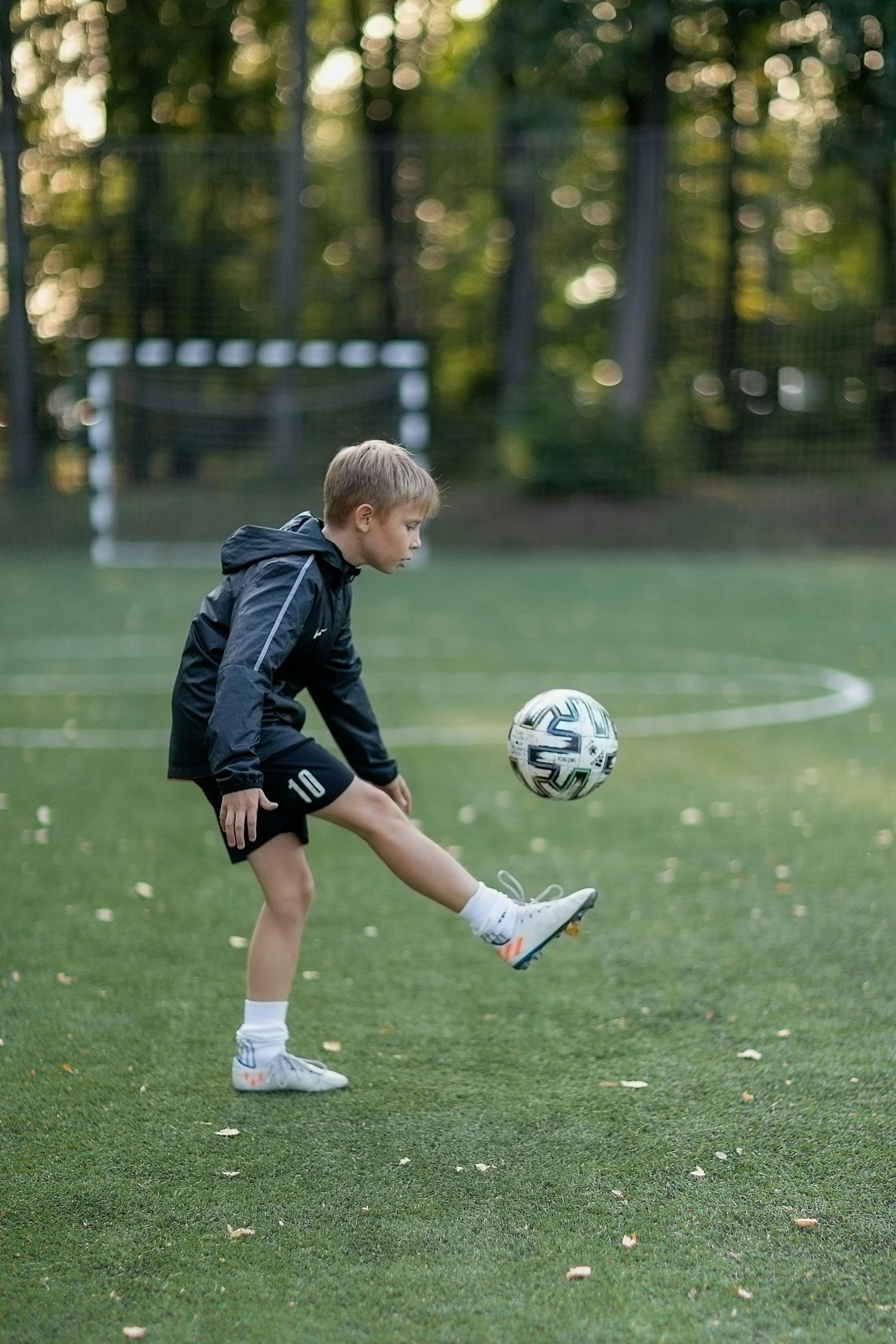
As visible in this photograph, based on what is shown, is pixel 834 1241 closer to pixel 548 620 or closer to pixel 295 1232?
pixel 295 1232

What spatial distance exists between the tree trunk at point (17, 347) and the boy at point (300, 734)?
715 inches

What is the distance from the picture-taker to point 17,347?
2191 cm

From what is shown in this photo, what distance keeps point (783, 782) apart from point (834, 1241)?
429 centimetres

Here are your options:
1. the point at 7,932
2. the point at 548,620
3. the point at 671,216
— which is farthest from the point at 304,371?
the point at 7,932

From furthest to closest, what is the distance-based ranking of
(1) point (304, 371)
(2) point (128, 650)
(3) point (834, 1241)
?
(1) point (304, 371) < (2) point (128, 650) < (3) point (834, 1241)

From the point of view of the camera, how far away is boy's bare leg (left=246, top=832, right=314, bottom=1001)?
3834 mm

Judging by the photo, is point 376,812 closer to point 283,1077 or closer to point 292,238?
point 283,1077

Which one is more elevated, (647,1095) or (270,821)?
(270,821)

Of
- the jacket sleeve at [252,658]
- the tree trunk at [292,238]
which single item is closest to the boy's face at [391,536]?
the jacket sleeve at [252,658]

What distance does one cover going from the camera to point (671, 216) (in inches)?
1026

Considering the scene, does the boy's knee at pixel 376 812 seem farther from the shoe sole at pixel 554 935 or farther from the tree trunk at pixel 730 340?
the tree trunk at pixel 730 340

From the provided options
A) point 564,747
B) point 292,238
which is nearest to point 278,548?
point 564,747

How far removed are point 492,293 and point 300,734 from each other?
24.9 m

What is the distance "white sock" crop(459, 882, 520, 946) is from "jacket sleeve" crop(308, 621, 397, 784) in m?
0.44
